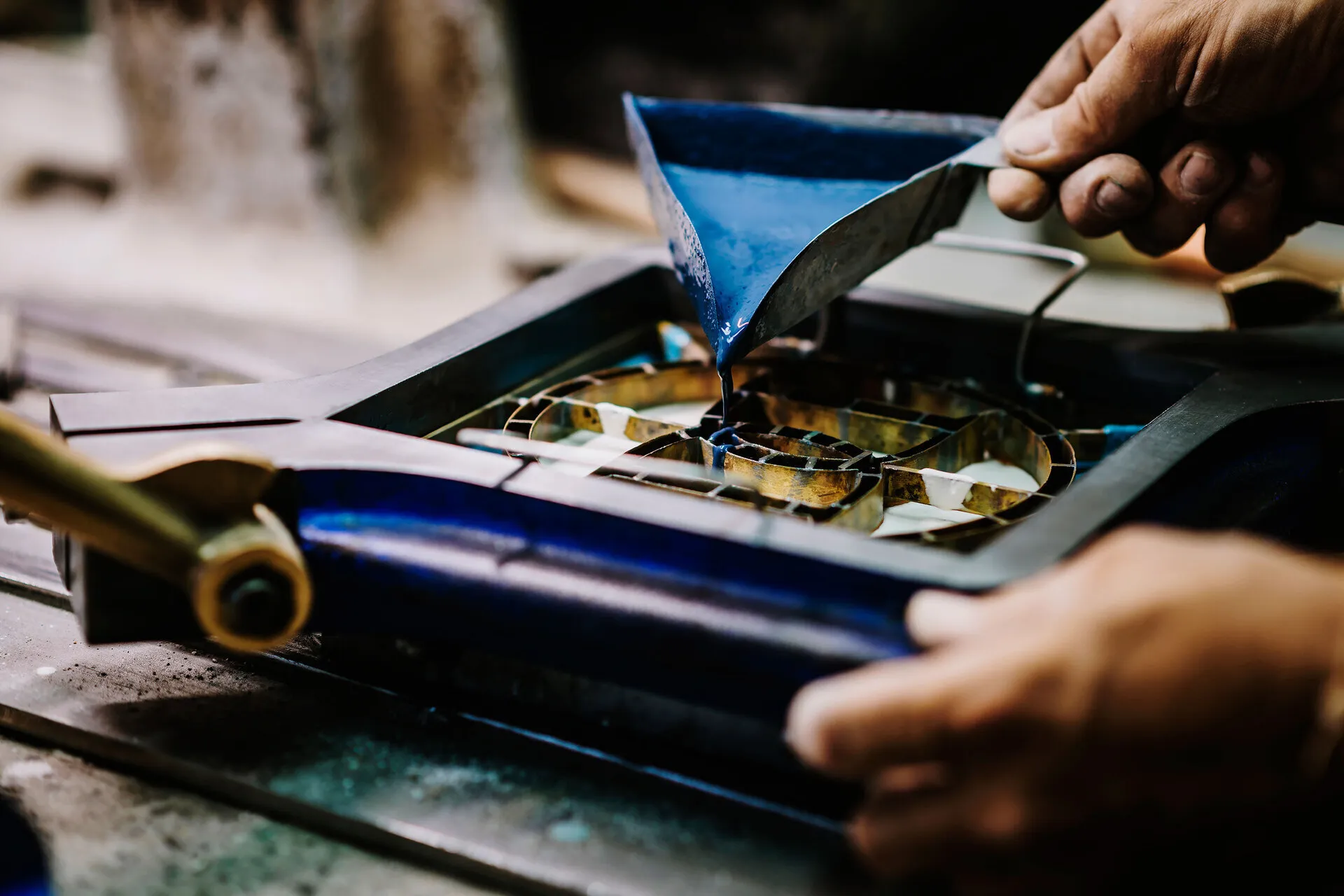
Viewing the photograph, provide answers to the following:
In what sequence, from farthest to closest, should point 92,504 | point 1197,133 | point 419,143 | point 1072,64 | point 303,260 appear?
point 419,143 < point 303,260 < point 1072,64 < point 1197,133 < point 92,504

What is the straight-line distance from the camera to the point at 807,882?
0.80 metres

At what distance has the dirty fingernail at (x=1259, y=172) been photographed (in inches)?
48.5

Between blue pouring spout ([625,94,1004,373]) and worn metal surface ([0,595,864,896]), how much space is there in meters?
0.40

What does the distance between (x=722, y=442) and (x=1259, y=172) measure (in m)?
0.61

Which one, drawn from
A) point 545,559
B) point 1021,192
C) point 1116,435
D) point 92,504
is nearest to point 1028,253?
point 1021,192

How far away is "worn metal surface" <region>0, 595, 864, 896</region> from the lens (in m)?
0.82

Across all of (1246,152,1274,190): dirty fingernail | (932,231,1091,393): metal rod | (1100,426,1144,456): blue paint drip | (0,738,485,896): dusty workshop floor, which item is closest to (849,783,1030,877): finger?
(0,738,485,896): dusty workshop floor

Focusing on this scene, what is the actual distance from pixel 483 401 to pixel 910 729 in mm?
704

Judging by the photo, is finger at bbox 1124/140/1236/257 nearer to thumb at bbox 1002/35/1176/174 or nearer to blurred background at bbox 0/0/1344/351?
thumb at bbox 1002/35/1176/174

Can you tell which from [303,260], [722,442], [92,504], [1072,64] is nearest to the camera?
[92,504]

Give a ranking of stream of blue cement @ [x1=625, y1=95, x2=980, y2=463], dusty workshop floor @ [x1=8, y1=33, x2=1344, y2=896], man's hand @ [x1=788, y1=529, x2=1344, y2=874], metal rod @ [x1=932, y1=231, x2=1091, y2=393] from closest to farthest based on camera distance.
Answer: man's hand @ [x1=788, y1=529, x2=1344, y2=874] < stream of blue cement @ [x1=625, y1=95, x2=980, y2=463] < metal rod @ [x1=932, y1=231, x2=1091, y2=393] < dusty workshop floor @ [x1=8, y1=33, x2=1344, y2=896]

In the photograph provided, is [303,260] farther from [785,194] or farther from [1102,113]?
[1102,113]

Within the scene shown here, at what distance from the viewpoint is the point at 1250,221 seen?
49.9 inches

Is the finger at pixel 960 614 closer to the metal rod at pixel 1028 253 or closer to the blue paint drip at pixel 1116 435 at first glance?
the blue paint drip at pixel 1116 435
